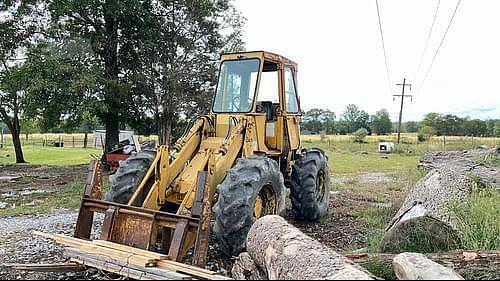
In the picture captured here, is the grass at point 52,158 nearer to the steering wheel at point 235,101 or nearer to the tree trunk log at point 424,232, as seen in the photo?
the steering wheel at point 235,101

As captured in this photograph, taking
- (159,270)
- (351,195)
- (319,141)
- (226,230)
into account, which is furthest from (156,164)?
(319,141)

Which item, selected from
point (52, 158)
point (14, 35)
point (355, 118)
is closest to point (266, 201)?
point (14, 35)

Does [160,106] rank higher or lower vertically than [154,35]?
lower

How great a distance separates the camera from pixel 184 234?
4.89 m

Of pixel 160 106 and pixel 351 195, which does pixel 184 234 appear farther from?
pixel 160 106

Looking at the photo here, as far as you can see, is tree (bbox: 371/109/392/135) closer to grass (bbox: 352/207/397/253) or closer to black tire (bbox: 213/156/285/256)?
grass (bbox: 352/207/397/253)

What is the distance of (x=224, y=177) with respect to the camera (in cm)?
617

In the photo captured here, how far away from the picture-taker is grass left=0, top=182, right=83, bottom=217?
959 centimetres

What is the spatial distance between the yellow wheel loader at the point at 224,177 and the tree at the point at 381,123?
6763cm

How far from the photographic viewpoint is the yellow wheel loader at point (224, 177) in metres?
5.17

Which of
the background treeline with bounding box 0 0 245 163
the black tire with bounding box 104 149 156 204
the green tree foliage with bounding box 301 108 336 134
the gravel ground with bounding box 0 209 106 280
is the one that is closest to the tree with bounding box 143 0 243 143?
the background treeline with bounding box 0 0 245 163

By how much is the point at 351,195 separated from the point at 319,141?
3613 centimetres

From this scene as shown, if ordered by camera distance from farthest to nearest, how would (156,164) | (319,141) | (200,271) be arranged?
(319,141) → (156,164) → (200,271)

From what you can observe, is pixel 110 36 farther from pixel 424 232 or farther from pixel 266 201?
pixel 424 232
